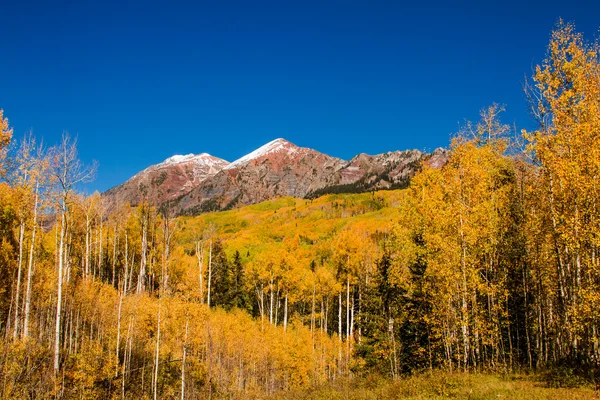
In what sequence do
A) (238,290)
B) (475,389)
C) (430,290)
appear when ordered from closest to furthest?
(475,389) → (430,290) → (238,290)

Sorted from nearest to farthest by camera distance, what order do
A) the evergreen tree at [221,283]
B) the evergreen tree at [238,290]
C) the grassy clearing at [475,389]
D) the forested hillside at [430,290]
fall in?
the grassy clearing at [475,389]
the forested hillside at [430,290]
the evergreen tree at [221,283]
the evergreen tree at [238,290]

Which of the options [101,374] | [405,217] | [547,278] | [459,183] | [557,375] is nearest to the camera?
[557,375]

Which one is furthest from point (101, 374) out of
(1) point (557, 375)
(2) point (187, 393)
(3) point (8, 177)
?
(1) point (557, 375)

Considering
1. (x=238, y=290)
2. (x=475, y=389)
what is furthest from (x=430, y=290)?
(x=238, y=290)

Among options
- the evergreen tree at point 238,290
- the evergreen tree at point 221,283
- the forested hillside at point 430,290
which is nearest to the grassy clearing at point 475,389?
the forested hillside at point 430,290

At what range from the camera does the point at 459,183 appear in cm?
1997

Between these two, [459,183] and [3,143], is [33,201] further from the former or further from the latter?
[459,183]

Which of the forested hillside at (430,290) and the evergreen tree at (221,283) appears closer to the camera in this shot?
the forested hillside at (430,290)

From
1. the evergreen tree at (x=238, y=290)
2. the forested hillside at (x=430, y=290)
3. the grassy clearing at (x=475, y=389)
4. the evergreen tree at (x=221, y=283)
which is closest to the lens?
the grassy clearing at (x=475, y=389)

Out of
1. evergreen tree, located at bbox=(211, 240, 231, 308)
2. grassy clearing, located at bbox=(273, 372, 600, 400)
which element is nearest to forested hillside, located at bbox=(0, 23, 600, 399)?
grassy clearing, located at bbox=(273, 372, 600, 400)

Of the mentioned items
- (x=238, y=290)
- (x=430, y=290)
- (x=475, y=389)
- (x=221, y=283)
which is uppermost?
(x=430, y=290)

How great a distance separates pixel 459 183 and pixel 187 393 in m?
23.5

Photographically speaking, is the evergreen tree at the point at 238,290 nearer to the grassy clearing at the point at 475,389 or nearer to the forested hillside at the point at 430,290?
the forested hillside at the point at 430,290

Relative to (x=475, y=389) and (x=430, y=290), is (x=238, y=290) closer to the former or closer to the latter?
(x=430, y=290)
